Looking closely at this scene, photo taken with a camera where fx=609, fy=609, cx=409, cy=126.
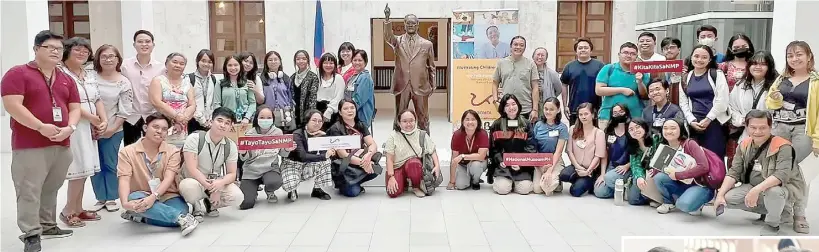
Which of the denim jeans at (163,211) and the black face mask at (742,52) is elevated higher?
the black face mask at (742,52)

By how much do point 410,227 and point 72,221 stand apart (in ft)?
8.72

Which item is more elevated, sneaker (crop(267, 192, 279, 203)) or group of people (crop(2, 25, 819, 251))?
group of people (crop(2, 25, 819, 251))

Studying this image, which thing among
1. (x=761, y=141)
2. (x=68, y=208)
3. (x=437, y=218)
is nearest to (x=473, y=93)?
(x=437, y=218)

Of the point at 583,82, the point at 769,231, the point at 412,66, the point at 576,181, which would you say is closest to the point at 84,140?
the point at 412,66

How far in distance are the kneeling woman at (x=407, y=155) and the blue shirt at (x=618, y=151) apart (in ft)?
5.37

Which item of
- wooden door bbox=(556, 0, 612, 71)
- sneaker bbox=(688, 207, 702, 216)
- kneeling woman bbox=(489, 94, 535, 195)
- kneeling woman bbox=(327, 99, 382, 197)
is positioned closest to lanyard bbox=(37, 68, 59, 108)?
kneeling woman bbox=(327, 99, 382, 197)

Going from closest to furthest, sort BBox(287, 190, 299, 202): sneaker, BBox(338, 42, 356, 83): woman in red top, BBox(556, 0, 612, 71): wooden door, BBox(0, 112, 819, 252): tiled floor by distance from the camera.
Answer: BBox(0, 112, 819, 252): tiled floor → BBox(287, 190, 299, 202): sneaker → BBox(338, 42, 356, 83): woman in red top → BBox(556, 0, 612, 71): wooden door

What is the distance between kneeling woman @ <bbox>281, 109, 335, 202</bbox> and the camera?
5.73 meters

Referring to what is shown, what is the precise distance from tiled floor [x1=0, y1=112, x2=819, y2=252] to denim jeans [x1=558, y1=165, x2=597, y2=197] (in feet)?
0.31

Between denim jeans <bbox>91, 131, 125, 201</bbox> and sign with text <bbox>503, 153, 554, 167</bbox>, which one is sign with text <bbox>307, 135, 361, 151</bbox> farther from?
denim jeans <bbox>91, 131, 125, 201</bbox>

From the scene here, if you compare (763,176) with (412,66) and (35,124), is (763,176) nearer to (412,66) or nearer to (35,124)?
(412,66)

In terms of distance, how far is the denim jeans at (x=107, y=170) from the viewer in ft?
16.8

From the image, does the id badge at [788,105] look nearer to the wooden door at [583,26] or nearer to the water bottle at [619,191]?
the water bottle at [619,191]

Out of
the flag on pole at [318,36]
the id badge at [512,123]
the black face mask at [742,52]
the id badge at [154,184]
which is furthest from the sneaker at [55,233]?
the flag on pole at [318,36]
